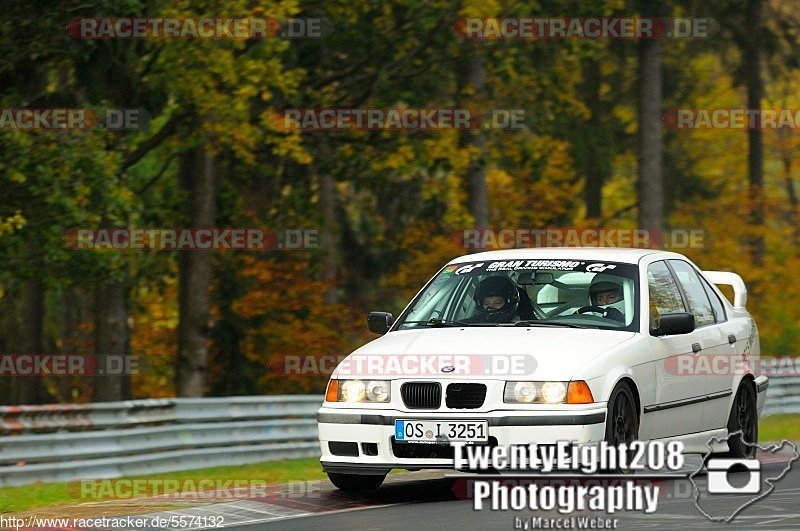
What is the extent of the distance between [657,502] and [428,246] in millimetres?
24151

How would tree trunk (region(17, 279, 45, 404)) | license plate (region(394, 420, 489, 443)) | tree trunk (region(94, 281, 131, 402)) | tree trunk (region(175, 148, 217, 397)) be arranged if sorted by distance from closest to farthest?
1. license plate (region(394, 420, 489, 443))
2. tree trunk (region(175, 148, 217, 397))
3. tree trunk (region(94, 281, 131, 402))
4. tree trunk (region(17, 279, 45, 404))

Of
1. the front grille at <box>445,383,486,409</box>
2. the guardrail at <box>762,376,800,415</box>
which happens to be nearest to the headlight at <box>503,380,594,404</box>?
the front grille at <box>445,383,486,409</box>

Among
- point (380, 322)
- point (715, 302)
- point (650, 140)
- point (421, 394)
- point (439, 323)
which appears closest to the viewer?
point (421, 394)

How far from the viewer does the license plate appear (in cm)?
940

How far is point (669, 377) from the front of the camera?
10539mm

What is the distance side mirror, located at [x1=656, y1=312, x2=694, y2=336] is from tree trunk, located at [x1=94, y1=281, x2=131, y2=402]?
16.5 m

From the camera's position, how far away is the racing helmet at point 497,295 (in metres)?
10.6

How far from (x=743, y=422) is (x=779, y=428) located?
857cm

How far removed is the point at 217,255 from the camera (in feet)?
100

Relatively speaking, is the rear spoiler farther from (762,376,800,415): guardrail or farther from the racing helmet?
(762,376,800,415): guardrail

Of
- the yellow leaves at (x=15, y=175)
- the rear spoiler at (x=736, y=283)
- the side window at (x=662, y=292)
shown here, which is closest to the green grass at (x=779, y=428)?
the rear spoiler at (x=736, y=283)

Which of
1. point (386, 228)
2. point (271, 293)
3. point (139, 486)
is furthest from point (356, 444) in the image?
point (386, 228)

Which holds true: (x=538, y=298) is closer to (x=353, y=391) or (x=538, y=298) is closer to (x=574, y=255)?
(x=574, y=255)

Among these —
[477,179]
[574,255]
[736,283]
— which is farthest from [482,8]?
[574,255]
